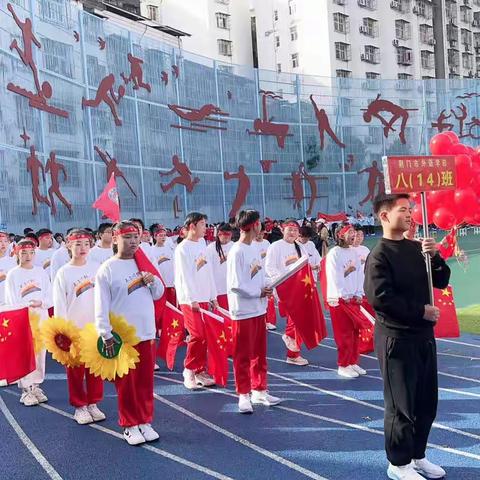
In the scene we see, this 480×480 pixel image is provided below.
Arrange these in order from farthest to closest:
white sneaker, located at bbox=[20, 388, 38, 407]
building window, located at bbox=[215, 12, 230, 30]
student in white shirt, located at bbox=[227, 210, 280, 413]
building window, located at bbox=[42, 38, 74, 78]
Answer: building window, located at bbox=[215, 12, 230, 30]
building window, located at bbox=[42, 38, 74, 78]
white sneaker, located at bbox=[20, 388, 38, 407]
student in white shirt, located at bbox=[227, 210, 280, 413]

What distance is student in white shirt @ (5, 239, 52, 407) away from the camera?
5.88 meters

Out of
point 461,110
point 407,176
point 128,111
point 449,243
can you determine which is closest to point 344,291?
point 449,243

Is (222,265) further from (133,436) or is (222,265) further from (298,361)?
(133,436)

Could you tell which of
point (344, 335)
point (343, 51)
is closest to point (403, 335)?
point (344, 335)

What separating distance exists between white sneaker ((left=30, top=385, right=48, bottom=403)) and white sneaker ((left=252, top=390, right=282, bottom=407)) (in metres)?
1.95

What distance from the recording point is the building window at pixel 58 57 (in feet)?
56.6

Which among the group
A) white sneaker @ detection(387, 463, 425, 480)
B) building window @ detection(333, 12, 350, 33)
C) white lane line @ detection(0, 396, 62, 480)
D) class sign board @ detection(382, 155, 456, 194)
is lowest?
white lane line @ detection(0, 396, 62, 480)

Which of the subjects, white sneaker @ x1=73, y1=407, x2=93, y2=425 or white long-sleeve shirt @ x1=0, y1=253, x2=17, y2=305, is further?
white long-sleeve shirt @ x1=0, y1=253, x2=17, y2=305

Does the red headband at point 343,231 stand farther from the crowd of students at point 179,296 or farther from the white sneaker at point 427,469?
the white sneaker at point 427,469

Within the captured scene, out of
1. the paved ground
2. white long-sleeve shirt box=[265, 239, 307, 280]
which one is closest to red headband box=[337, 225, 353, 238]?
white long-sleeve shirt box=[265, 239, 307, 280]

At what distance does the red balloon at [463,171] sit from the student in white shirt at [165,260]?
399cm

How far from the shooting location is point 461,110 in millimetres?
34969

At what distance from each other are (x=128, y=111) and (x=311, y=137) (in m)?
11.8

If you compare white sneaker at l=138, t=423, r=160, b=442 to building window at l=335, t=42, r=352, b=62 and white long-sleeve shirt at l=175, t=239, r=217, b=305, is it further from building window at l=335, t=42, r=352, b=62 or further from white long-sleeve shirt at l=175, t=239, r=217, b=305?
building window at l=335, t=42, r=352, b=62
